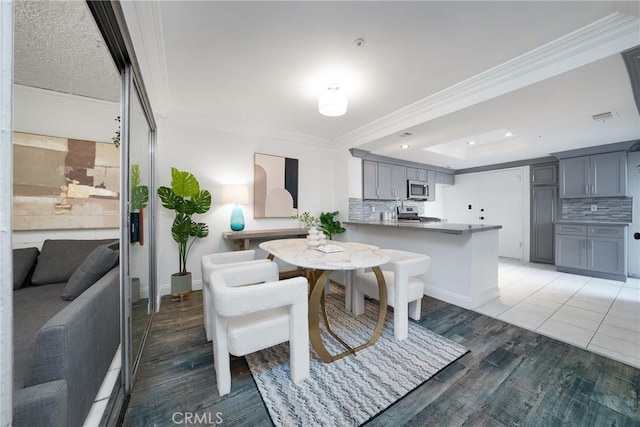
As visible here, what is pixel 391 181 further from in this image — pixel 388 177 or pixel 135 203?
pixel 135 203

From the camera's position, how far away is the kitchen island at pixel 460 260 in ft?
8.67

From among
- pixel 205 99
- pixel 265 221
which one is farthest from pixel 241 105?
pixel 265 221

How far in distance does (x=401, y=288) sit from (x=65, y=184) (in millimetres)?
3374

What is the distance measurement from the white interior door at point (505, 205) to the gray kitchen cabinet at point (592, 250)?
3.12 feet

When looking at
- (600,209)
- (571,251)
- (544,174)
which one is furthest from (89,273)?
(544,174)

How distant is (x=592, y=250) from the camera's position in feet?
12.8

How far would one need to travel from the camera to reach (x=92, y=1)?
988mm

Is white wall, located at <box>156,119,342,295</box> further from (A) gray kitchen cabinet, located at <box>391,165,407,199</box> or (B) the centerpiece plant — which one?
(A) gray kitchen cabinet, located at <box>391,165,407,199</box>

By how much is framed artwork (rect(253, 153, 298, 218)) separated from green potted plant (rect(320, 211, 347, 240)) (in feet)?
1.69

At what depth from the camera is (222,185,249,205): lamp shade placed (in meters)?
3.14

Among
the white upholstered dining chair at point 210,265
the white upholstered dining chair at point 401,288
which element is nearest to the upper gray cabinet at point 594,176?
the white upholstered dining chair at point 401,288

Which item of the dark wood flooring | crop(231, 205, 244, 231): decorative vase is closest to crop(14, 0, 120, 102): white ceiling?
crop(231, 205, 244, 231): decorative vase

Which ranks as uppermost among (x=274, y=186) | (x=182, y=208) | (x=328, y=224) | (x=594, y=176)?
(x=594, y=176)

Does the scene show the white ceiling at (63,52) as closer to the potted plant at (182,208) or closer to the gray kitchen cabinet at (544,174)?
the potted plant at (182,208)
